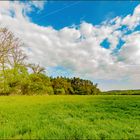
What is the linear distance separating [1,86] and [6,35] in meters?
11.1

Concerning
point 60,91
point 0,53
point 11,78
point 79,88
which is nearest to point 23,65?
point 11,78

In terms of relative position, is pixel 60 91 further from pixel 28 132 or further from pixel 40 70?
pixel 28 132

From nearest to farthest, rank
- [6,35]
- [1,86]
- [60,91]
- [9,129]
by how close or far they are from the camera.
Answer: [9,129] → [6,35] → [1,86] → [60,91]

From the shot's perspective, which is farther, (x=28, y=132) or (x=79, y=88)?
(x=79, y=88)

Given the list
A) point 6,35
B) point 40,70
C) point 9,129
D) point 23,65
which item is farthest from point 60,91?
point 9,129

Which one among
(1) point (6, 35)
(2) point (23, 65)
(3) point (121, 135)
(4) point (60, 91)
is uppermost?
(1) point (6, 35)

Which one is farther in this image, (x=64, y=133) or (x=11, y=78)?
(x=11, y=78)

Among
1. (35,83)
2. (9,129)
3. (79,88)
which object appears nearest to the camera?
(9,129)

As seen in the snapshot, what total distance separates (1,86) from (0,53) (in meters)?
7.55

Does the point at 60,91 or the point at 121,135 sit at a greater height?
the point at 60,91

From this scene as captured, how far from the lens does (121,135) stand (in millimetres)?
6934

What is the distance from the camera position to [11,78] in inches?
2028

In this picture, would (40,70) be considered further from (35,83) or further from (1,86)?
(1,86)

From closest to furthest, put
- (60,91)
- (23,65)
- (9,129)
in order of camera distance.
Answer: (9,129) → (23,65) → (60,91)
